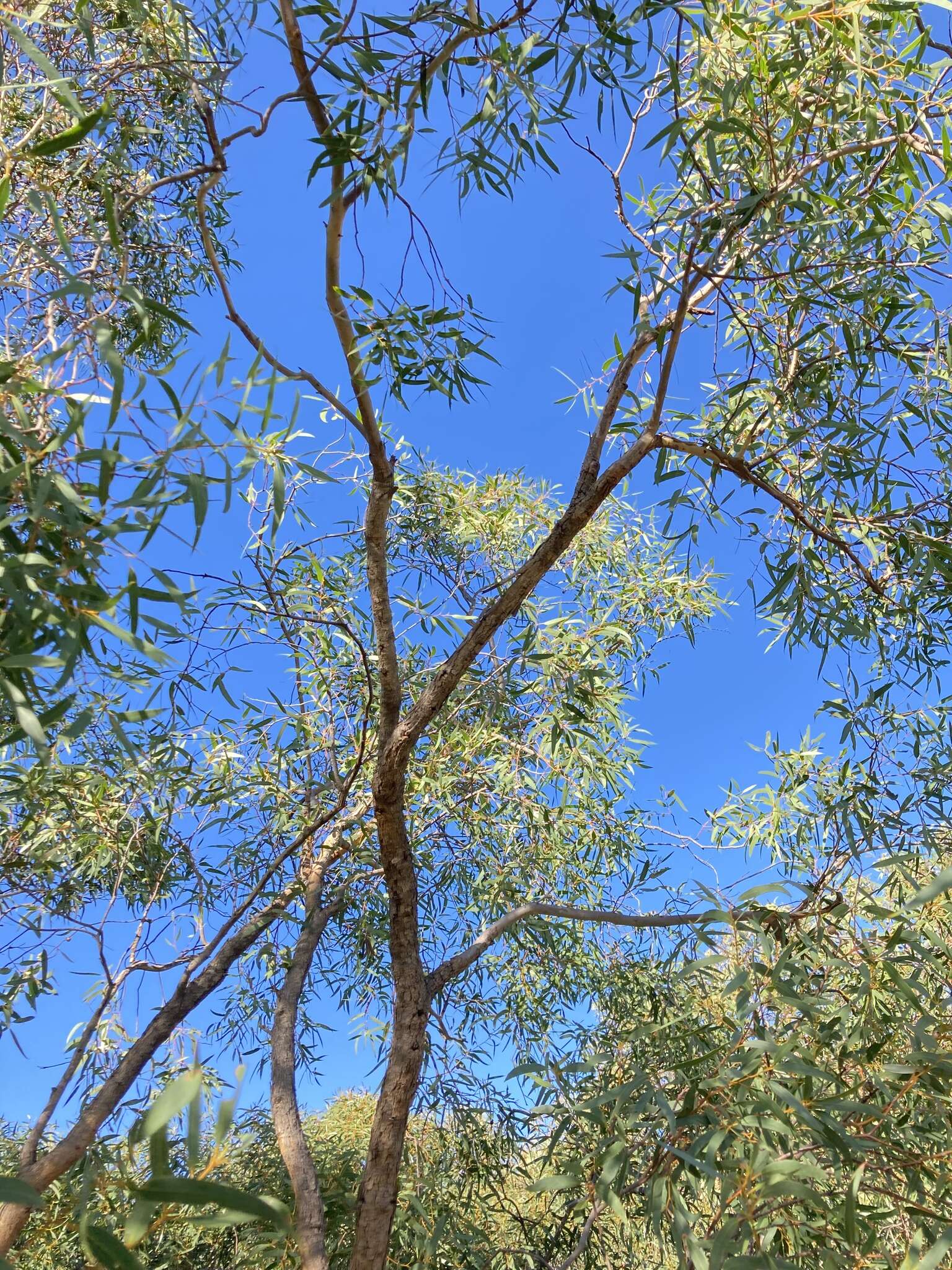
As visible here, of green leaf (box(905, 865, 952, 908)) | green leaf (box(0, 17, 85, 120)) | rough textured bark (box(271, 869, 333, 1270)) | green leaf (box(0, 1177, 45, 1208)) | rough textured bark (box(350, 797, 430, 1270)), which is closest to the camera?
green leaf (box(0, 1177, 45, 1208))

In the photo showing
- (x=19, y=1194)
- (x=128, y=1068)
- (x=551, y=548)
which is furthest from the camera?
(x=128, y=1068)

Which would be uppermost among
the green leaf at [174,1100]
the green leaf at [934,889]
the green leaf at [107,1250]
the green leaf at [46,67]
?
the green leaf at [46,67]

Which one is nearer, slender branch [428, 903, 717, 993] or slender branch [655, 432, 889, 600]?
slender branch [655, 432, 889, 600]

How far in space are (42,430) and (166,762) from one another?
5.71ft

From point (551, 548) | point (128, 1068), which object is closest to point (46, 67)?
point (551, 548)

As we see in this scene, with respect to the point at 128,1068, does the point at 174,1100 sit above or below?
below

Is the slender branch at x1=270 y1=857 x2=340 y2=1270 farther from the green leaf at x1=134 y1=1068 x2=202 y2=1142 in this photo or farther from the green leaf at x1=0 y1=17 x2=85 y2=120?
the green leaf at x1=0 y1=17 x2=85 y2=120

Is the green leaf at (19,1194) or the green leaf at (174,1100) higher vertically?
the green leaf at (174,1100)

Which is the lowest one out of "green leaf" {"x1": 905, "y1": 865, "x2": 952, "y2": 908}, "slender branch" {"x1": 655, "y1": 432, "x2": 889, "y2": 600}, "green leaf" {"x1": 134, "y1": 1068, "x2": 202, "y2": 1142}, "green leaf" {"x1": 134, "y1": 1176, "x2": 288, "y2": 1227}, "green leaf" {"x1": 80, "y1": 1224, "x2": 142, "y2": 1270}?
"green leaf" {"x1": 80, "y1": 1224, "x2": 142, "y2": 1270}

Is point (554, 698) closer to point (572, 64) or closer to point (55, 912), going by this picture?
point (572, 64)

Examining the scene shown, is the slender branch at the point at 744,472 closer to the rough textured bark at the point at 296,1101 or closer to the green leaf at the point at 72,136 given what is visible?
the green leaf at the point at 72,136

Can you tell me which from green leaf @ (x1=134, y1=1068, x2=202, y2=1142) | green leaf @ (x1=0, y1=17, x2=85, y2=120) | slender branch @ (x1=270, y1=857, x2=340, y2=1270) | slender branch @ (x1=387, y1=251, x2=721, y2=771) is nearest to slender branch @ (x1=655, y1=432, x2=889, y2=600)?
slender branch @ (x1=387, y1=251, x2=721, y2=771)

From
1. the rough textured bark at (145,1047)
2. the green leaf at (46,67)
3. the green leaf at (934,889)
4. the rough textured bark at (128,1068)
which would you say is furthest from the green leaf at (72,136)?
the rough textured bark at (145,1047)

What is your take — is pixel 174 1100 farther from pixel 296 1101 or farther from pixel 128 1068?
pixel 296 1101
